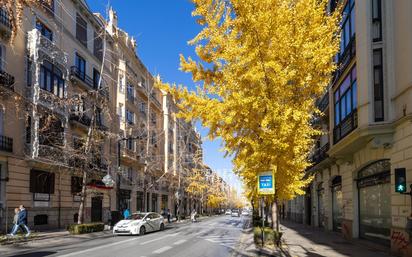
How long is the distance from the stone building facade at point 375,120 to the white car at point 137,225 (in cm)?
1180

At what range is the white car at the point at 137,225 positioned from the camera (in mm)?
25594

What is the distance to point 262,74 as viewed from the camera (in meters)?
14.4

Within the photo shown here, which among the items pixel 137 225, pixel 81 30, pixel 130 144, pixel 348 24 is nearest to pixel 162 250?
pixel 137 225

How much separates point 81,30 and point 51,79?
8.08 metres

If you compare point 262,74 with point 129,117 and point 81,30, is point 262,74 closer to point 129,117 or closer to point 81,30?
point 81,30

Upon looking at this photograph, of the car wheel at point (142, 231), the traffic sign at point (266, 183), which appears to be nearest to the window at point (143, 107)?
the car wheel at point (142, 231)

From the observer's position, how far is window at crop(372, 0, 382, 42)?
57.9 ft

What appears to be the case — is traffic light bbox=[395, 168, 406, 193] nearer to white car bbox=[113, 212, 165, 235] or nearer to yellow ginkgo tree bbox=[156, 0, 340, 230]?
yellow ginkgo tree bbox=[156, 0, 340, 230]

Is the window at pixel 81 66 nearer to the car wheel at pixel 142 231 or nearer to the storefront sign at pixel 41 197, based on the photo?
the storefront sign at pixel 41 197

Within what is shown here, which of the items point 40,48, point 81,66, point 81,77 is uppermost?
point 81,66

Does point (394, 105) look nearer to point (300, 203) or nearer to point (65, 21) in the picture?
point (65, 21)

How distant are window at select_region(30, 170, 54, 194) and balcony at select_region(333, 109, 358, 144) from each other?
18995 millimetres

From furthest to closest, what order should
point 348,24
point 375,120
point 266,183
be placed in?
point 348,24 < point 375,120 < point 266,183

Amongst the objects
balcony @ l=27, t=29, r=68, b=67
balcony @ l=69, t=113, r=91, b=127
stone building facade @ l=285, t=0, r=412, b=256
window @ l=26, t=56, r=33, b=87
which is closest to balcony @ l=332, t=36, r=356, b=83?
stone building facade @ l=285, t=0, r=412, b=256
